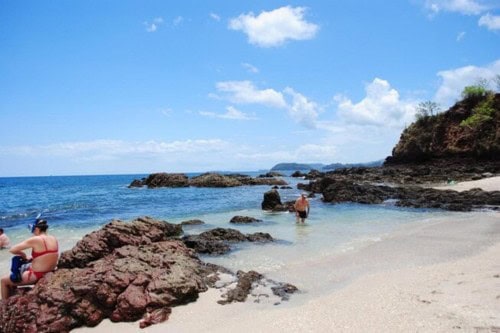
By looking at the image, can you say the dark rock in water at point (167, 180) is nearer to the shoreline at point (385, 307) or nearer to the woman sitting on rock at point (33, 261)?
the shoreline at point (385, 307)

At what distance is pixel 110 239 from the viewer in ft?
35.5

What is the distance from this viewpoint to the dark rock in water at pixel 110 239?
396 inches

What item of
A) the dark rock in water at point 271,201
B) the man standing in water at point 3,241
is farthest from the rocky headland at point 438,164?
the man standing in water at point 3,241

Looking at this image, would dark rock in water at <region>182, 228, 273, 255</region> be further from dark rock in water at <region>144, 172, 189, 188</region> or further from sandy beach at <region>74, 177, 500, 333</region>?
dark rock in water at <region>144, 172, 189, 188</region>

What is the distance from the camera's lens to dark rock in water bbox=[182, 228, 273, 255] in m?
14.8

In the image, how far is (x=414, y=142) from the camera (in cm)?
6322

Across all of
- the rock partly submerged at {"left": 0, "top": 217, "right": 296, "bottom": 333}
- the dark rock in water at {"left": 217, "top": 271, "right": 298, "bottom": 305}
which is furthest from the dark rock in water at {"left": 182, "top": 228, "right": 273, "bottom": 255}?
the rock partly submerged at {"left": 0, "top": 217, "right": 296, "bottom": 333}

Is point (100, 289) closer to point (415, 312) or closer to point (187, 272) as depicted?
point (187, 272)

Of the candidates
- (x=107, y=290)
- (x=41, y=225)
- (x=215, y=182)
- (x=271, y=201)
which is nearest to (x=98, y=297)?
(x=107, y=290)

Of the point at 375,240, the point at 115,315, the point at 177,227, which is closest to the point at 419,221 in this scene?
the point at 375,240

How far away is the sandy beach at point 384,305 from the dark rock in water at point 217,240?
4200 millimetres

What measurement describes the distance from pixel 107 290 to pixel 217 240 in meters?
8.47

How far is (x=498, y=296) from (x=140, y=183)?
74194 mm

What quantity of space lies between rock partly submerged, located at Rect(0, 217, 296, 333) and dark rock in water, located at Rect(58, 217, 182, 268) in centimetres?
3
